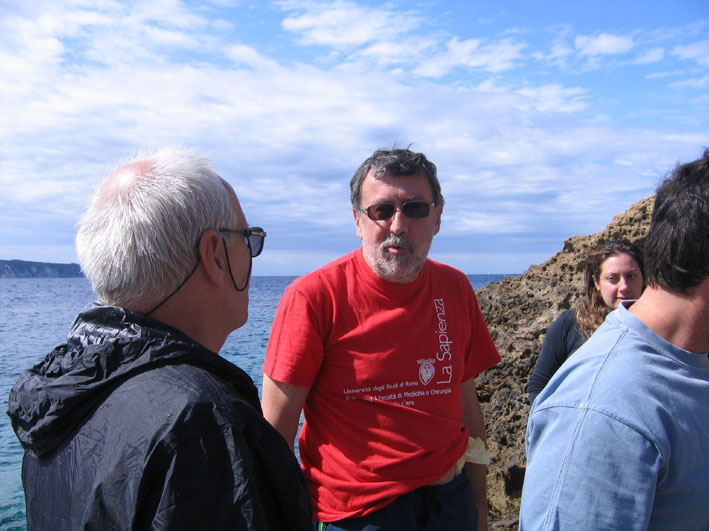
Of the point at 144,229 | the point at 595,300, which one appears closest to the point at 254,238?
the point at 144,229

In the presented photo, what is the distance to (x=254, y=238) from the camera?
1.94m

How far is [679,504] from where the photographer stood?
1.56 meters

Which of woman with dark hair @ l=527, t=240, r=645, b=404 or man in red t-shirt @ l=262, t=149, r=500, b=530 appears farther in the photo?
woman with dark hair @ l=527, t=240, r=645, b=404

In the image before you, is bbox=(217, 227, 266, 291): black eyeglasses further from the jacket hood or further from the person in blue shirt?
the person in blue shirt

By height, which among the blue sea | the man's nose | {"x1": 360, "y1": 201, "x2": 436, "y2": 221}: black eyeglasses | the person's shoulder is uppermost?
{"x1": 360, "y1": 201, "x2": 436, "y2": 221}: black eyeglasses

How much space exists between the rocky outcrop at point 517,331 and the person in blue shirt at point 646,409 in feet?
11.9

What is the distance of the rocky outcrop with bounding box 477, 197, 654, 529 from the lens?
5.56 metres

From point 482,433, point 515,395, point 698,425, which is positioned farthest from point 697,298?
point 515,395

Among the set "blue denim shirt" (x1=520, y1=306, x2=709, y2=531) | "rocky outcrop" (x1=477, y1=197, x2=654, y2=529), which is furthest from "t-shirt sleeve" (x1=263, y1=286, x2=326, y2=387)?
"rocky outcrop" (x1=477, y1=197, x2=654, y2=529)

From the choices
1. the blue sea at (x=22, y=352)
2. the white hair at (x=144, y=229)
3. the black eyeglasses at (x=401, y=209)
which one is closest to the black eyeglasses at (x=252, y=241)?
the white hair at (x=144, y=229)

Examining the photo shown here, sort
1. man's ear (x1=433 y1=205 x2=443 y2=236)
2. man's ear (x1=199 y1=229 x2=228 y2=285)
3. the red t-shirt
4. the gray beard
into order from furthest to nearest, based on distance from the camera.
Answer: man's ear (x1=433 y1=205 x2=443 y2=236)
the gray beard
the red t-shirt
man's ear (x1=199 y1=229 x2=228 y2=285)

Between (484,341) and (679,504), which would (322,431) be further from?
(679,504)

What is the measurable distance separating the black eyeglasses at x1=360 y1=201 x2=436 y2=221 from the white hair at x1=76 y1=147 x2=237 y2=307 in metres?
1.47

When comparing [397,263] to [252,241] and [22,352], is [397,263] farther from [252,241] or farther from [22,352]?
[22,352]
